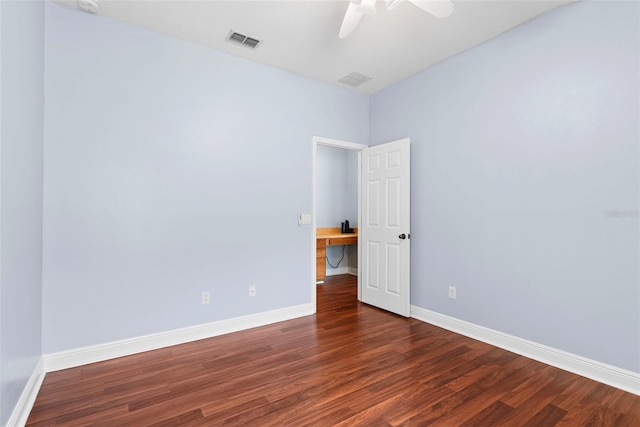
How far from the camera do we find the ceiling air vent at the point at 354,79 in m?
3.71

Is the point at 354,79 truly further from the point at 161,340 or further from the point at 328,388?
the point at 161,340

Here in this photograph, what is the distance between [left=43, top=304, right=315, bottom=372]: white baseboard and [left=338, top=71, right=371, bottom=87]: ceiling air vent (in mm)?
2907

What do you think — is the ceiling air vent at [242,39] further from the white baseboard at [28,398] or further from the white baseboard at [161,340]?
the white baseboard at [28,398]

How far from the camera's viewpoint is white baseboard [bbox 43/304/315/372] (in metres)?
2.40

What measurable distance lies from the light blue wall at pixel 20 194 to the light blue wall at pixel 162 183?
0.53 feet

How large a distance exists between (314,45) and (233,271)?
2.49m

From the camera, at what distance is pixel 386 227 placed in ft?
12.7

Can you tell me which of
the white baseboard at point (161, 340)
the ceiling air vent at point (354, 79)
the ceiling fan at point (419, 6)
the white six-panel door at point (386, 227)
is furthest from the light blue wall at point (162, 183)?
the ceiling fan at point (419, 6)

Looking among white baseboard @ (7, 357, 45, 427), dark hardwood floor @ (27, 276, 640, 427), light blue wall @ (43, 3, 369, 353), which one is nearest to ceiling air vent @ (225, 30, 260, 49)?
light blue wall @ (43, 3, 369, 353)

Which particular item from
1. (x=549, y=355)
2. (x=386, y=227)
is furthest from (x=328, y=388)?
(x=386, y=227)

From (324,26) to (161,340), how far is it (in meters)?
3.27

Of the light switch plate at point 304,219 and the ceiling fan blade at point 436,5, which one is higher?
the ceiling fan blade at point 436,5

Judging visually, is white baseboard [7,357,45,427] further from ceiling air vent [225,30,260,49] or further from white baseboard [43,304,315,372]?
ceiling air vent [225,30,260,49]

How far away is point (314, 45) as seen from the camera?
303 centimetres
